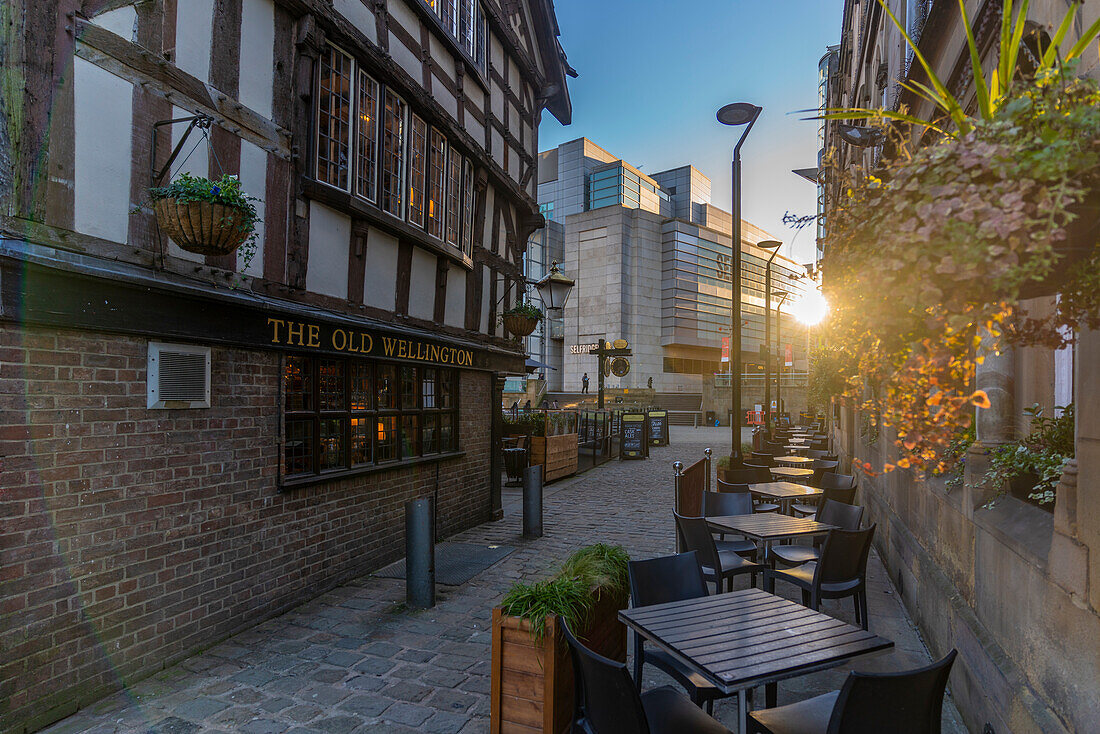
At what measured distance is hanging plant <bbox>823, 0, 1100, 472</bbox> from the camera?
153cm

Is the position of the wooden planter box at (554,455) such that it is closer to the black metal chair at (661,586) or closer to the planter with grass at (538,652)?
the black metal chair at (661,586)

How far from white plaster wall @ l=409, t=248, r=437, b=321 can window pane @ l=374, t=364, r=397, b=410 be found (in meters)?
0.85

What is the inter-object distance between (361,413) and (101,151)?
368 cm

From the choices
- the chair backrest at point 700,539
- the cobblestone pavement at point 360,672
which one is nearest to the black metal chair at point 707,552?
the chair backrest at point 700,539

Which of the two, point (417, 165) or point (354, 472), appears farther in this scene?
point (417, 165)

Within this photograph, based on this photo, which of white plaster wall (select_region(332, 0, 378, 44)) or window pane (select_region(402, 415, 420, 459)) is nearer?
white plaster wall (select_region(332, 0, 378, 44))

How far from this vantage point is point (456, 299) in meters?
9.41

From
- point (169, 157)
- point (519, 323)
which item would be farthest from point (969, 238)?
point (519, 323)

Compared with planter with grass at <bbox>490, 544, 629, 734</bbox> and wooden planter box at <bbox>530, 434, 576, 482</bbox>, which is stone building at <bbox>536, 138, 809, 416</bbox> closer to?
wooden planter box at <bbox>530, 434, 576, 482</bbox>

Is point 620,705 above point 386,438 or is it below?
below

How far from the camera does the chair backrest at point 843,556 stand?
5.07 metres

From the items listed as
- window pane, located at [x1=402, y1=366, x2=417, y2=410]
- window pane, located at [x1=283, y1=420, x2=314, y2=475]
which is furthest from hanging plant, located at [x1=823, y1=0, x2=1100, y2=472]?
window pane, located at [x1=402, y1=366, x2=417, y2=410]

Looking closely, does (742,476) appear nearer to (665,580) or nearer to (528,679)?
(665,580)

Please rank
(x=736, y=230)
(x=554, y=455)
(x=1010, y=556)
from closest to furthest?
(x=1010, y=556) < (x=736, y=230) < (x=554, y=455)
